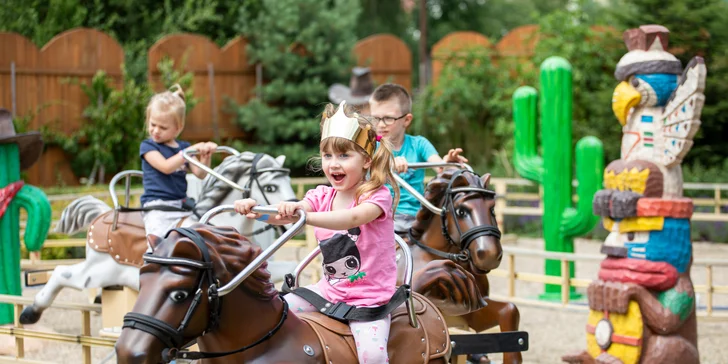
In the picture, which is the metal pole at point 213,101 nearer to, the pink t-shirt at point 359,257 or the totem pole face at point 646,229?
the totem pole face at point 646,229

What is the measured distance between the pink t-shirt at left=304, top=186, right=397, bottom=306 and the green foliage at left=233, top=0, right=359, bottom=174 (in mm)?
Answer: 12953

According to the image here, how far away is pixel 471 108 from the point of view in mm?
19000

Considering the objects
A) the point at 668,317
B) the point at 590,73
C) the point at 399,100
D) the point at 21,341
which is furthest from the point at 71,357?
the point at 590,73

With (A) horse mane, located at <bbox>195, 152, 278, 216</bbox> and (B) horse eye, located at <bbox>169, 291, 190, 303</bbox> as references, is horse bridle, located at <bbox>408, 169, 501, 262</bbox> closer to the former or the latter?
(A) horse mane, located at <bbox>195, 152, 278, 216</bbox>

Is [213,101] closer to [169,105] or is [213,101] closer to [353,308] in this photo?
[169,105]

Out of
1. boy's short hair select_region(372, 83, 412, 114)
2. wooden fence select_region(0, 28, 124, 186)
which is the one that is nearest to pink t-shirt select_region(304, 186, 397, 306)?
boy's short hair select_region(372, 83, 412, 114)

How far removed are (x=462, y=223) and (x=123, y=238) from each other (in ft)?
9.70

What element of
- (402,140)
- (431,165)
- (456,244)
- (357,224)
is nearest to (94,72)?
(402,140)

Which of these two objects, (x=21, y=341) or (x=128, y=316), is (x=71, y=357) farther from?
(x=128, y=316)

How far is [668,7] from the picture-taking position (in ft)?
53.4

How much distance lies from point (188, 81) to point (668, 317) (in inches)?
436

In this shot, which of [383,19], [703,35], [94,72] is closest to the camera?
[94,72]

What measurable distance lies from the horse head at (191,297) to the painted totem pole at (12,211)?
5008mm

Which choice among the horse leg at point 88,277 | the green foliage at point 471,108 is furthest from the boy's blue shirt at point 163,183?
the green foliage at point 471,108
